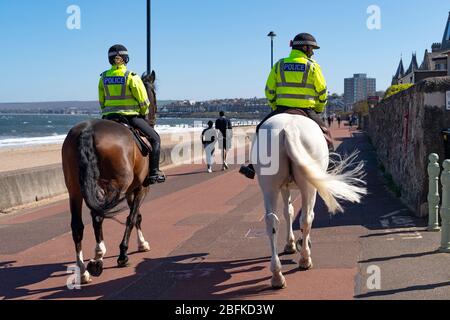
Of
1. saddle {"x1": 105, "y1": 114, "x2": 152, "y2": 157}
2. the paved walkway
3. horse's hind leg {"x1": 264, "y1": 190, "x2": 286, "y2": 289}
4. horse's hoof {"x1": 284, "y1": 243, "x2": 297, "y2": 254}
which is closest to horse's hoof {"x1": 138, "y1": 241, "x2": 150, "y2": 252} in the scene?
the paved walkway

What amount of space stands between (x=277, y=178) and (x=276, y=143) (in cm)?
37

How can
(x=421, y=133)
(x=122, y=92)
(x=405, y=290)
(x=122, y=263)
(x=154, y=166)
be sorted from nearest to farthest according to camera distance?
(x=405, y=290), (x=122, y=263), (x=122, y=92), (x=154, y=166), (x=421, y=133)

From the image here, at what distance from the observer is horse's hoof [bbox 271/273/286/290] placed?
19.4 feet

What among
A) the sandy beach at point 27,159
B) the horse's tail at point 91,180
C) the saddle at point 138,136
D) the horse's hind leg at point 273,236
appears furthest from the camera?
the sandy beach at point 27,159

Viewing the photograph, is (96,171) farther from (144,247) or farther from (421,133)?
(421,133)

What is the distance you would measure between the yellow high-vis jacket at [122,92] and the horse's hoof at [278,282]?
3.24 metres

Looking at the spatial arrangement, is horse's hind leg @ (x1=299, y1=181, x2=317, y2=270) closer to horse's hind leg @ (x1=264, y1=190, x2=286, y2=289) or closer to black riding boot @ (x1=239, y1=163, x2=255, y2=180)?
horse's hind leg @ (x1=264, y1=190, x2=286, y2=289)

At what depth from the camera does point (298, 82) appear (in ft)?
22.6

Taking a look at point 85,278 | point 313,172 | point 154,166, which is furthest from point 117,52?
point 313,172

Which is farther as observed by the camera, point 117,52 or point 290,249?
point 117,52

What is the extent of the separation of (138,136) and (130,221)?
44.9 inches

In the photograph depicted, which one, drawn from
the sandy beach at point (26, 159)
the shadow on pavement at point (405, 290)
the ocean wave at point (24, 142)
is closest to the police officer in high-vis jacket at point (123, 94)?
the shadow on pavement at point (405, 290)

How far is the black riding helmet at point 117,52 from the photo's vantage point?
25.5ft

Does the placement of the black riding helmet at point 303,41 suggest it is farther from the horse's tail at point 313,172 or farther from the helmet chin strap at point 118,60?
the helmet chin strap at point 118,60
